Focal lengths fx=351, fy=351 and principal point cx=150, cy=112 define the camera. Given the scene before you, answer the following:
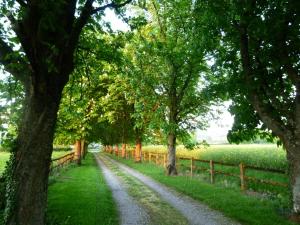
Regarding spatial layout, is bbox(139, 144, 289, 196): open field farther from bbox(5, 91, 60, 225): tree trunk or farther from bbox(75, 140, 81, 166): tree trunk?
bbox(75, 140, 81, 166): tree trunk

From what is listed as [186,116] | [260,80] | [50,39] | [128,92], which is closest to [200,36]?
[260,80]

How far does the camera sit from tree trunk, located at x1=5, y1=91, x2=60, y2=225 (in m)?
6.48

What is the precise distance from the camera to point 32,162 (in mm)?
6473

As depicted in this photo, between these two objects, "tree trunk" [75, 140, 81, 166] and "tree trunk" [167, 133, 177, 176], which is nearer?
"tree trunk" [167, 133, 177, 176]

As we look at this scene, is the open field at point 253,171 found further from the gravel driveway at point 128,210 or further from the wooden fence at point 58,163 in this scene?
the wooden fence at point 58,163

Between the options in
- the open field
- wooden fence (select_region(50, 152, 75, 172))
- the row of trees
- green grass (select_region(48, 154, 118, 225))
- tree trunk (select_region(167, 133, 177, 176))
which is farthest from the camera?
tree trunk (select_region(167, 133, 177, 176))

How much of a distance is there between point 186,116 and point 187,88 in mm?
2354

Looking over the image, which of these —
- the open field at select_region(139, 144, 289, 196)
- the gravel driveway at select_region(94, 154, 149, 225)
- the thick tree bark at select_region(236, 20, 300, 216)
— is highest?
the thick tree bark at select_region(236, 20, 300, 216)

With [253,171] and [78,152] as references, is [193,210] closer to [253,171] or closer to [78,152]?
[253,171]

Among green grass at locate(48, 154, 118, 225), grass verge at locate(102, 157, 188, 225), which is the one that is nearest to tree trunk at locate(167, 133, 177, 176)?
grass verge at locate(102, 157, 188, 225)

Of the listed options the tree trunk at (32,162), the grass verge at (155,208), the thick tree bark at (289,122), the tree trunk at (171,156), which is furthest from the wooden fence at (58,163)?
the tree trunk at (32,162)

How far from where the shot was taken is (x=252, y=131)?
13203mm

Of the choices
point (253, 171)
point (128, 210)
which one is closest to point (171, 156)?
point (253, 171)

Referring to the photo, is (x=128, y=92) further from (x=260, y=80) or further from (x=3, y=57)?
(x=3, y=57)
